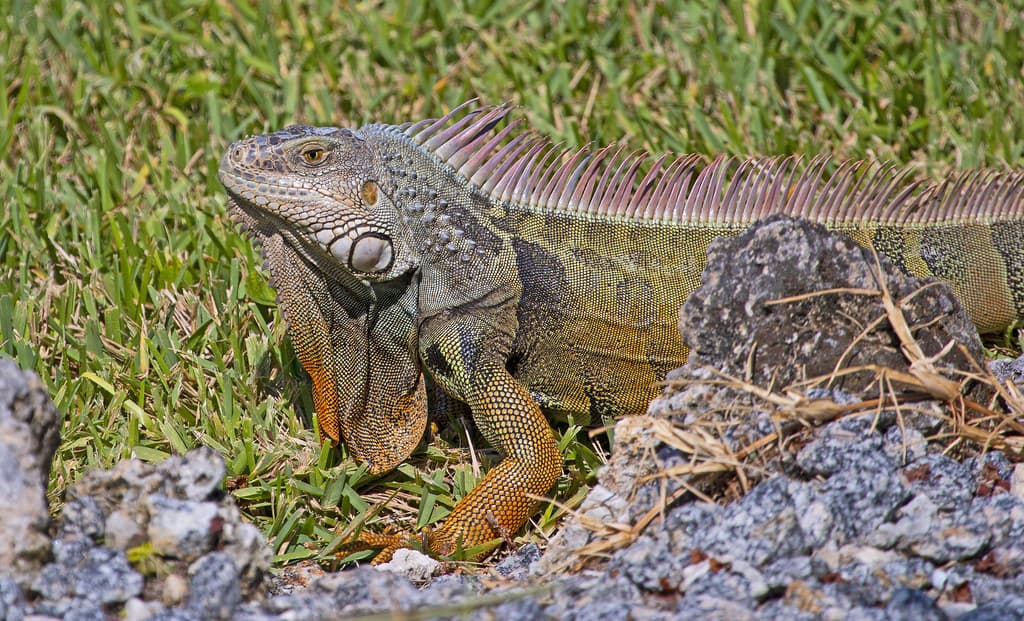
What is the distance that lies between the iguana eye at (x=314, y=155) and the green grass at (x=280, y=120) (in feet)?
3.22

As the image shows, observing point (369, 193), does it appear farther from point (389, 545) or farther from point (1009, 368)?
point (1009, 368)

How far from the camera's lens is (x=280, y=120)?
660 centimetres

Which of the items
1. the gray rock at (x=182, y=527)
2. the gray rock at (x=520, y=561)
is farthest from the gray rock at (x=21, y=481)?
the gray rock at (x=520, y=561)

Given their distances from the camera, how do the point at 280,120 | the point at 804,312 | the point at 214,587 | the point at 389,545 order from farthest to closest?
the point at 280,120 → the point at 389,545 → the point at 804,312 → the point at 214,587

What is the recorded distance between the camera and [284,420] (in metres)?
4.78

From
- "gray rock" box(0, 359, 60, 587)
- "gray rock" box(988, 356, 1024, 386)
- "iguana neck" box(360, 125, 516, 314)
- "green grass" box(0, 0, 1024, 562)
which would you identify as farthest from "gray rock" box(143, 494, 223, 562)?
"gray rock" box(988, 356, 1024, 386)

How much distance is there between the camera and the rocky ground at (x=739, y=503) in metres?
3.09

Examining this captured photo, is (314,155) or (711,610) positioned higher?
(314,155)

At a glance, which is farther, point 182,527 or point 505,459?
point 505,459

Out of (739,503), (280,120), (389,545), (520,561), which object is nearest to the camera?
(739,503)

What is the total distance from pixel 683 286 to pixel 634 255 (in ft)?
0.70

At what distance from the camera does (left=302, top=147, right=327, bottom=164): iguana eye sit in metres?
4.34

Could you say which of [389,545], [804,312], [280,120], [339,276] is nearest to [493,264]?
[339,276]

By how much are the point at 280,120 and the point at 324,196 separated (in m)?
2.47
